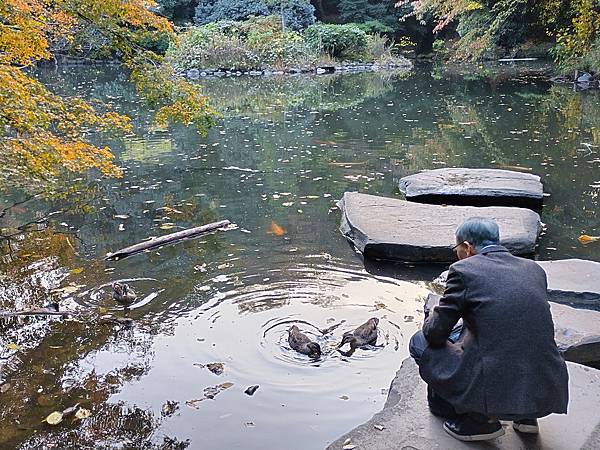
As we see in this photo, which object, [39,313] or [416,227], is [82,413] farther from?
[416,227]

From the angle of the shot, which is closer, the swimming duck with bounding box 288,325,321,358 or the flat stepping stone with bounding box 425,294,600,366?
the flat stepping stone with bounding box 425,294,600,366

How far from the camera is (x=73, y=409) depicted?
12.8 ft

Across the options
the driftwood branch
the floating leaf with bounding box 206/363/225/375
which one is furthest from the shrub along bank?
the floating leaf with bounding box 206/363/225/375

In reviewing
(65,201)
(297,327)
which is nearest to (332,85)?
(65,201)

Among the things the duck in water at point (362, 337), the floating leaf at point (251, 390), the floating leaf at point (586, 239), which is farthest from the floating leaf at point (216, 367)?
the floating leaf at point (586, 239)

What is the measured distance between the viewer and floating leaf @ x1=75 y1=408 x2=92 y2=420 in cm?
383

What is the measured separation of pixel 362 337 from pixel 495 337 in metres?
1.83

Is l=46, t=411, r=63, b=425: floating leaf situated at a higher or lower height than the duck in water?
higher

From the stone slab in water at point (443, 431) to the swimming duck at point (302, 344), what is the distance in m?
0.92

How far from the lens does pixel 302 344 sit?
448 centimetres

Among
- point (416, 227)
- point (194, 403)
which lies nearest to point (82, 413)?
point (194, 403)

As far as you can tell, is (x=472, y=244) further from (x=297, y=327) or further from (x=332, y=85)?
(x=332, y=85)

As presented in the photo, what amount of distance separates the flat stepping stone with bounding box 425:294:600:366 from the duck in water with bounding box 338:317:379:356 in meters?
0.67

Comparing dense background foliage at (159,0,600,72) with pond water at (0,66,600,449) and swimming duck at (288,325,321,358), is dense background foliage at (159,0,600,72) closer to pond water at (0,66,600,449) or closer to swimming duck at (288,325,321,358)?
pond water at (0,66,600,449)
